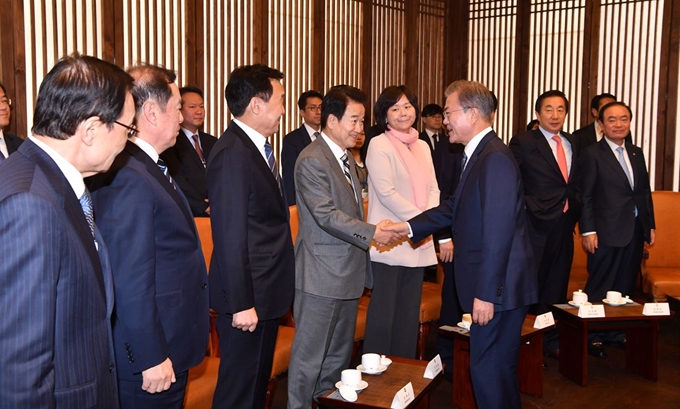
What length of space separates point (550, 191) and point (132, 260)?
10.2 ft

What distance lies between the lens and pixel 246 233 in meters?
2.37

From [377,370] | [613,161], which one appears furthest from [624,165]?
[377,370]

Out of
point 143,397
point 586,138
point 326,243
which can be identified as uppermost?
point 586,138

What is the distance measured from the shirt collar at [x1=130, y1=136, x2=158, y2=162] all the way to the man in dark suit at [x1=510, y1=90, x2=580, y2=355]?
9.31 feet

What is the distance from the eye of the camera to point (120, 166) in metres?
1.83

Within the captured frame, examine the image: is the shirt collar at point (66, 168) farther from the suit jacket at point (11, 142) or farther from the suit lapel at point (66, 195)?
the suit jacket at point (11, 142)

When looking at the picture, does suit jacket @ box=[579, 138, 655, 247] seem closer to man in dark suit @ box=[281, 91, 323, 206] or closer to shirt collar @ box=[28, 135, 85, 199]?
man in dark suit @ box=[281, 91, 323, 206]

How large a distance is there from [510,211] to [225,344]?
3.82 ft

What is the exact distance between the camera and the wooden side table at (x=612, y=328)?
3.79 meters

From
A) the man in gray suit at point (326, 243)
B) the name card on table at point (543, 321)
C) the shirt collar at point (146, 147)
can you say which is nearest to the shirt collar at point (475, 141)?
the man in gray suit at point (326, 243)

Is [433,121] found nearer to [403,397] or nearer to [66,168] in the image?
[403,397]

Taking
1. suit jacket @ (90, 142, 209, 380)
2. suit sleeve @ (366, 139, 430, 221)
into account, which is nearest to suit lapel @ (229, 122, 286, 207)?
suit jacket @ (90, 142, 209, 380)

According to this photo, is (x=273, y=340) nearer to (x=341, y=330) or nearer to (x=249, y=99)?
(x=341, y=330)

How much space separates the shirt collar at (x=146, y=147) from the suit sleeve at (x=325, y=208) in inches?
36.4
